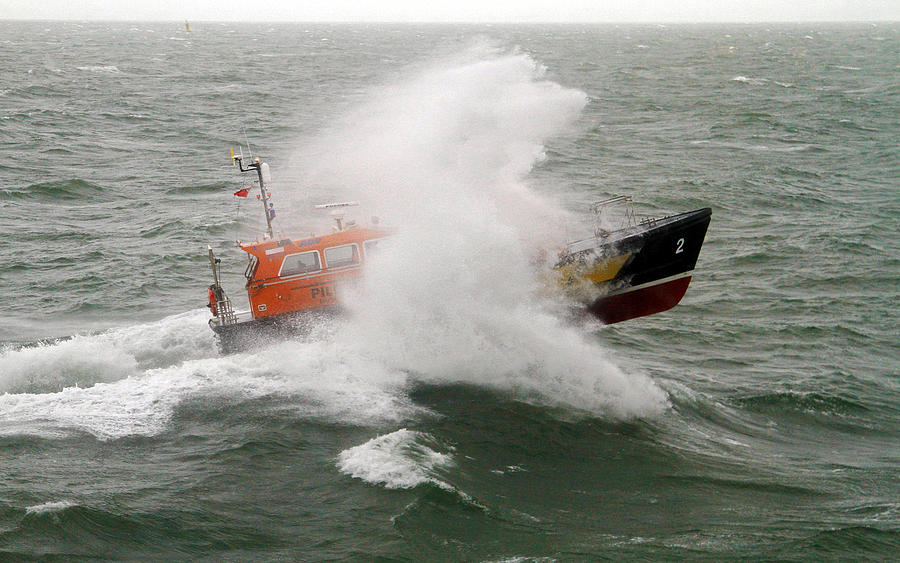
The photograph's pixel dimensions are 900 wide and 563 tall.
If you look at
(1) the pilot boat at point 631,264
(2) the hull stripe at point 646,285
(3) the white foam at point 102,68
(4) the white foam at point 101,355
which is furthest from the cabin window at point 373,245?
(3) the white foam at point 102,68

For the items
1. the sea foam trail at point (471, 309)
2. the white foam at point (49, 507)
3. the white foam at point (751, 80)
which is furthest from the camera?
the white foam at point (751, 80)

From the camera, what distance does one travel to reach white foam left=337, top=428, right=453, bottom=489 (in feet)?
35.1

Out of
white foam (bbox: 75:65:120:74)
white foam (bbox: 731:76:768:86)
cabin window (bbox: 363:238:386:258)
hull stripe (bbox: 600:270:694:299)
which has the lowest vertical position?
hull stripe (bbox: 600:270:694:299)

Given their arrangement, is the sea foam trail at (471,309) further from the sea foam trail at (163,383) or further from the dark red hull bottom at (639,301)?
the sea foam trail at (163,383)

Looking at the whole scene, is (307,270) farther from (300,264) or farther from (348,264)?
(348,264)

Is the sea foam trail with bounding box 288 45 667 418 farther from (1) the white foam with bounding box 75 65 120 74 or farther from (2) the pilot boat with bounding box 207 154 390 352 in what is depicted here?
(1) the white foam with bounding box 75 65 120 74

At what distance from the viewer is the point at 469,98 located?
18.8 meters

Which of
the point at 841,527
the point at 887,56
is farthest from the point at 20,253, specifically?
the point at 887,56

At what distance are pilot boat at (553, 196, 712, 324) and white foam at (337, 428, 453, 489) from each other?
14.7 feet

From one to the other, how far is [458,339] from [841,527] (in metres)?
6.78

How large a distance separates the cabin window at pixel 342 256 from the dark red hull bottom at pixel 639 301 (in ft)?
15.0

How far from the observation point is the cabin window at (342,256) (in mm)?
14844

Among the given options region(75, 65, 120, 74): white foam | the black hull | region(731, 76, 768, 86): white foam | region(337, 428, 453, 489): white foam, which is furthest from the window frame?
region(75, 65, 120, 74): white foam

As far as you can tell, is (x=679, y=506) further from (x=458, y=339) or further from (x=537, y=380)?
(x=458, y=339)
